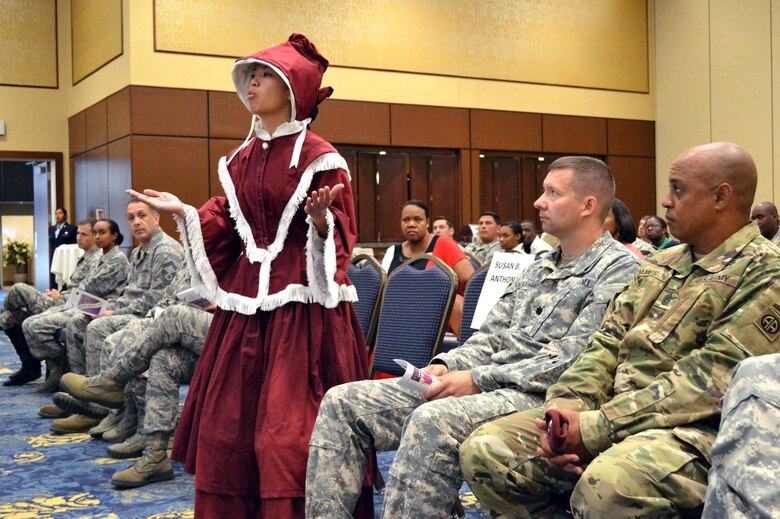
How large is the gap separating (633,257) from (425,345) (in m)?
0.96

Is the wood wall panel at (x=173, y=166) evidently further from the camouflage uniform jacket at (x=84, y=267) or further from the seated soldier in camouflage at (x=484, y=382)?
the seated soldier in camouflage at (x=484, y=382)

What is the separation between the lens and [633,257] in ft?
7.82

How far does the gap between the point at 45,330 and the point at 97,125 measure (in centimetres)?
640

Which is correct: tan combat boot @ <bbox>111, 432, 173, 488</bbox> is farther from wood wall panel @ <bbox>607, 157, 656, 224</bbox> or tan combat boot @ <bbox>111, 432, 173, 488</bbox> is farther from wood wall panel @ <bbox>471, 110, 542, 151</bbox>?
wood wall panel @ <bbox>607, 157, 656, 224</bbox>

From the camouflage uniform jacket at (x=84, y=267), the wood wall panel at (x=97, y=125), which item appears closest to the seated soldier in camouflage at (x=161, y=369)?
the camouflage uniform jacket at (x=84, y=267)

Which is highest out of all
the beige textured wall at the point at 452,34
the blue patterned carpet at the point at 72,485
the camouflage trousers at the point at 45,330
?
the beige textured wall at the point at 452,34

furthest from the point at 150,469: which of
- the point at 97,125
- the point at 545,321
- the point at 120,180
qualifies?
the point at 97,125

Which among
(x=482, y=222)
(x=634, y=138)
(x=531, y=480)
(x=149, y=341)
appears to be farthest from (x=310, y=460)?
(x=634, y=138)

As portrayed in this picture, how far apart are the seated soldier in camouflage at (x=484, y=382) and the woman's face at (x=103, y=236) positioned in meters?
3.78

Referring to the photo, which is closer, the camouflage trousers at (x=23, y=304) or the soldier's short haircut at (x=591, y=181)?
the soldier's short haircut at (x=591, y=181)

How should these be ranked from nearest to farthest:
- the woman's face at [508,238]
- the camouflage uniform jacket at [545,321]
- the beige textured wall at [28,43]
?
the camouflage uniform jacket at [545,321], the woman's face at [508,238], the beige textured wall at [28,43]

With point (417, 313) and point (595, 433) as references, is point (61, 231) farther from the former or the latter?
point (595, 433)

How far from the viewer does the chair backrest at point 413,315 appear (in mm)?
3119

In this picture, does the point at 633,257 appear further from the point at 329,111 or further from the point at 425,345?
the point at 329,111
